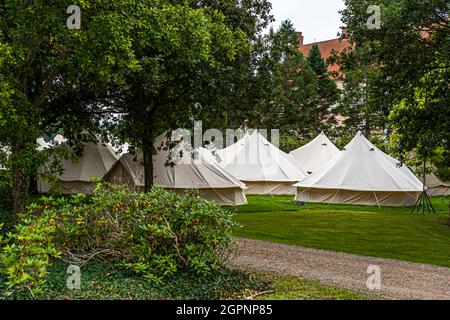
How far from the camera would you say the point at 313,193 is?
87.8ft

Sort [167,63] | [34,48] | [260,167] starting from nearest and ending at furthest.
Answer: [34,48], [167,63], [260,167]

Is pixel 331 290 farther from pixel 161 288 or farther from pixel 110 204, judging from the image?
pixel 110 204

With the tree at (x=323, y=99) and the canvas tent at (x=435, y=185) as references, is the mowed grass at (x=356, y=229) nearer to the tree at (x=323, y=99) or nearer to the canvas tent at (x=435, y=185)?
the canvas tent at (x=435, y=185)

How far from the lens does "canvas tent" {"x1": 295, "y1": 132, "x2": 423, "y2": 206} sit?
25906 millimetres

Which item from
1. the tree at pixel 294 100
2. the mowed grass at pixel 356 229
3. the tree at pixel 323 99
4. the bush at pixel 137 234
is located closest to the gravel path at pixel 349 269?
the mowed grass at pixel 356 229

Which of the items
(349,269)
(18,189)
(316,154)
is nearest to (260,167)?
(316,154)

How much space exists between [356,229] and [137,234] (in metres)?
10.3

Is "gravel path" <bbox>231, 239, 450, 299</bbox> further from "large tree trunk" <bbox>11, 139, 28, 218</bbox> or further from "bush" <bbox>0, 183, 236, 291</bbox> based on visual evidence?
"large tree trunk" <bbox>11, 139, 28, 218</bbox>

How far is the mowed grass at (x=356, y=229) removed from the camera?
1280 centimetres

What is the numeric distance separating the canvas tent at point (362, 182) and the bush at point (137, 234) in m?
18.7

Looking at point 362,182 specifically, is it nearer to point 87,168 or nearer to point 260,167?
point 260,167

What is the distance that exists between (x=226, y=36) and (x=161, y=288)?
343 inches

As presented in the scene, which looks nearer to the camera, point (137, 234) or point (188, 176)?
point (137, 234)

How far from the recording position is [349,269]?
9.81 metres
